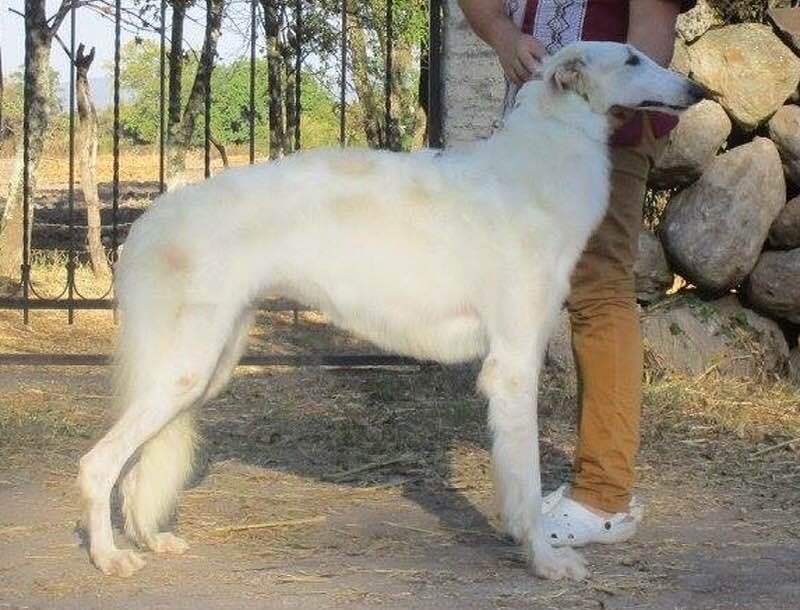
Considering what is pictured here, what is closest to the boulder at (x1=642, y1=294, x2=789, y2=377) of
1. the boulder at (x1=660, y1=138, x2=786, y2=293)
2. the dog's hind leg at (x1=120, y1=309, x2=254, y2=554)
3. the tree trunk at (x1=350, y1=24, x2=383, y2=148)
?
the boulder at (x1=660, y1=138, x2=786, y2=293)

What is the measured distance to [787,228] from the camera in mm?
6570

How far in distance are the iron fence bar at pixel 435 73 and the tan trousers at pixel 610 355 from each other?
251 cm

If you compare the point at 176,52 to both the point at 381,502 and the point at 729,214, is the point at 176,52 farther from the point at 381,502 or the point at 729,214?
the point at 381,502

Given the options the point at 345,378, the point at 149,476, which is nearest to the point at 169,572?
the point at 149,476

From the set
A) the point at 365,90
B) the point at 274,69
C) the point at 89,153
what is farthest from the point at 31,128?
the point at 365,90

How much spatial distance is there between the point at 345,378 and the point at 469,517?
2.55 metres

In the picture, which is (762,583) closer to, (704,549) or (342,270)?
(704,549)

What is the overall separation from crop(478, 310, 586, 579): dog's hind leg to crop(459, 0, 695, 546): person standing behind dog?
266mm

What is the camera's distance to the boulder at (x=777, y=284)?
6555 millimetres

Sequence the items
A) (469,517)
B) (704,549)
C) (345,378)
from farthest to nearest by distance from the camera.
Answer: (345,378) → (469,517) → (704,549)

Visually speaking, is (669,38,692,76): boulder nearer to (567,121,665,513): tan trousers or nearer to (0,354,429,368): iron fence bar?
(0,354,429,368): iron fence bar

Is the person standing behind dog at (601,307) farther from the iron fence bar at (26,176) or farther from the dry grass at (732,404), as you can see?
the iron fence bar at (26,176)

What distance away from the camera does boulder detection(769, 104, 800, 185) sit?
6.48 m

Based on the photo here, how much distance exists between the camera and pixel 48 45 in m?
8.36
